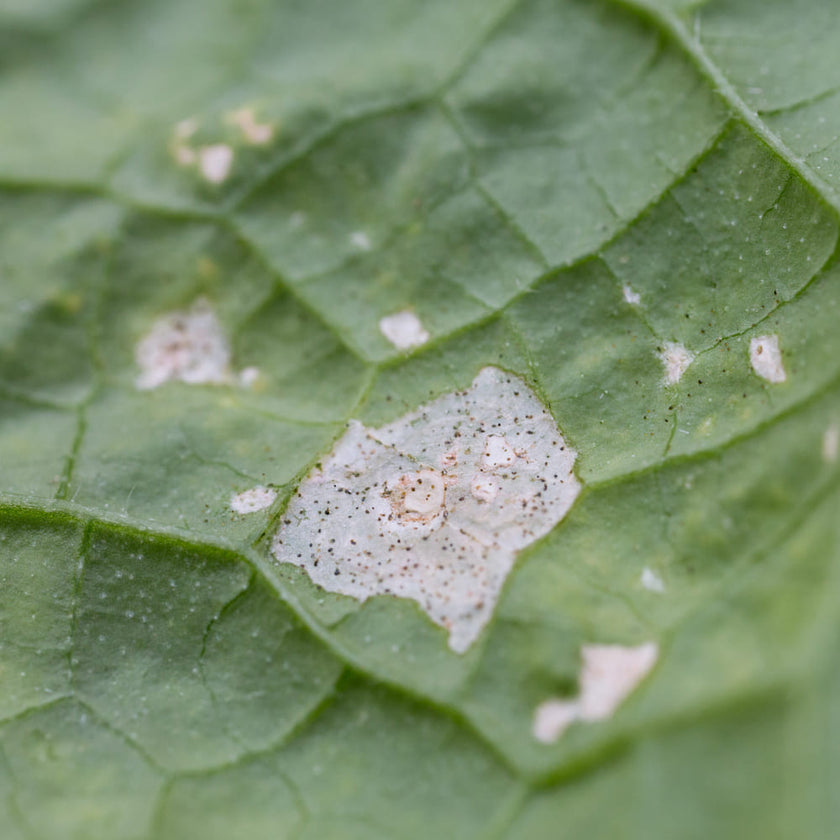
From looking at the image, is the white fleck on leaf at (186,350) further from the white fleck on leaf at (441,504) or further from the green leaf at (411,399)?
the white fleck on leaf at (441,504)

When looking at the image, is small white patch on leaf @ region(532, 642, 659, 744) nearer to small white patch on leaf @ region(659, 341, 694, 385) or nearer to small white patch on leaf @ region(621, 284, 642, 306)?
small white patch on leaf @ region(659, 341, 694, 385)

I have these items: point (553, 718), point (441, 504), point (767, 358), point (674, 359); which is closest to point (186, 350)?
point (441, 504)

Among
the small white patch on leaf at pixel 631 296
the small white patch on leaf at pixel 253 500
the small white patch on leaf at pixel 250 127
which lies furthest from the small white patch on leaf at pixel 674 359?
the small white patch on leaf at pixel 250 127

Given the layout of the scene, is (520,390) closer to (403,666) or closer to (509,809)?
(403,666)

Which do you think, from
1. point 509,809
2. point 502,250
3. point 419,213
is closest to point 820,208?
point 502,250

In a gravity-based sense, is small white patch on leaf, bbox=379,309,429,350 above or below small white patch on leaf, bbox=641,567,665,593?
below

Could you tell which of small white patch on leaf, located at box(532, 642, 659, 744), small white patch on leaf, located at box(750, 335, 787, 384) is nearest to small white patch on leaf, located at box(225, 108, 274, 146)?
small white patch on leaf, located at box(750, 335, 787, 384)
